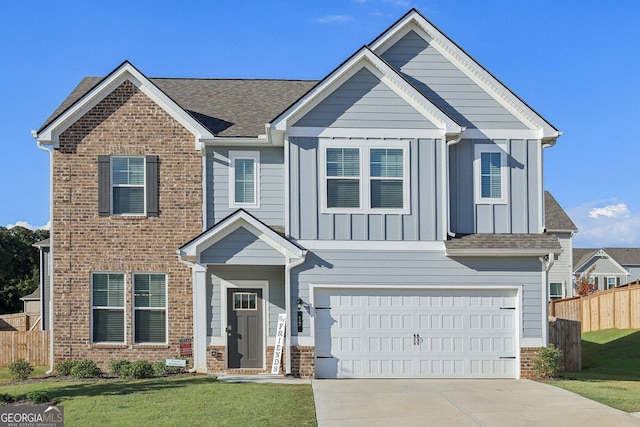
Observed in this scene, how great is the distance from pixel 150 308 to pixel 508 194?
9518 millimetres

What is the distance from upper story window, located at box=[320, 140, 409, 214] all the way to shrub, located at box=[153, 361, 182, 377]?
17.7ft

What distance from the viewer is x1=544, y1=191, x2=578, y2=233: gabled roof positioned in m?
45.5

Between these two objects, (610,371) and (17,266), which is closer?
(610,371)

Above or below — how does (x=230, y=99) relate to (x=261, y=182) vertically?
above

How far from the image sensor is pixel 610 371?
75.3 feet

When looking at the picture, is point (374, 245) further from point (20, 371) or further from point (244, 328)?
point (20, 371)

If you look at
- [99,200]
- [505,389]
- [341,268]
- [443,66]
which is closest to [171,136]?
[99,200]

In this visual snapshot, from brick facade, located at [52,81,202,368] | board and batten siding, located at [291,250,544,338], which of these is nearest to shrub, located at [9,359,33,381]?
brick facade, located at [52,81,202,368]

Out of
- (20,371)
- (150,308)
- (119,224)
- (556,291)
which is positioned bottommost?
(556,291)

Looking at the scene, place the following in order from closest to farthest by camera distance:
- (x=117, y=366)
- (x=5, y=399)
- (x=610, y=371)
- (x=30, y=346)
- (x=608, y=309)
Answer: (x=5, y=399) < (x=117, y=366) < (x=610, y=371) < (x=30, y=346) < (x=608, y=309)

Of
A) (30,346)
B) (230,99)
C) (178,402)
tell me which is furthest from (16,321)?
(178,402)

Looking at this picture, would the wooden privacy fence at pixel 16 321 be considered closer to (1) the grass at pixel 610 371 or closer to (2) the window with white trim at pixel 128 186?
(2) the window with white trim at pixel 128 186

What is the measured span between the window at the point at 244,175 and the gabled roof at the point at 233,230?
5.87 ft

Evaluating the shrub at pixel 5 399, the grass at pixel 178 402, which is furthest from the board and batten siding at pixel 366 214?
the shrub at pixel 5 399
